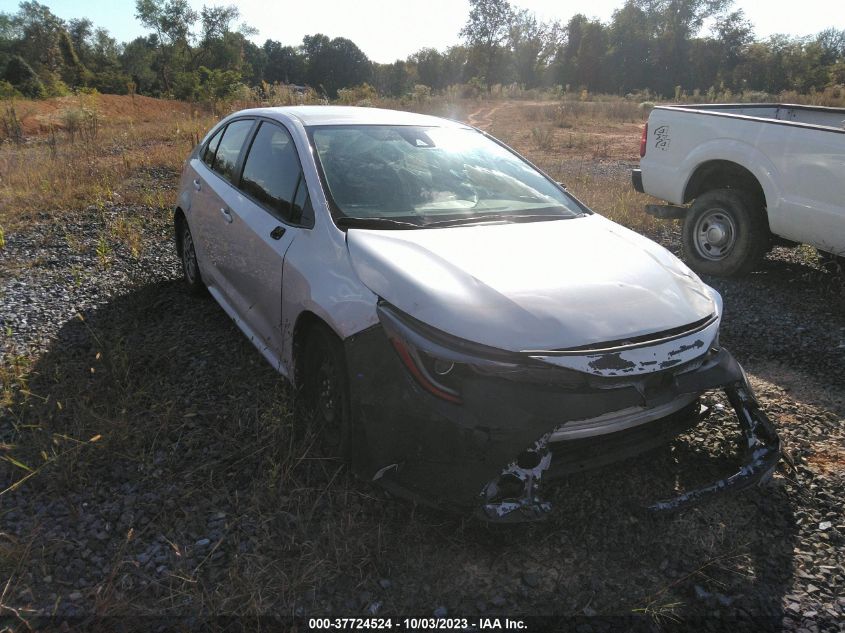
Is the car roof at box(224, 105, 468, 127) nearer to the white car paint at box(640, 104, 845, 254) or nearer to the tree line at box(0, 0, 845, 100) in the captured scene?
the white car paint at box(640, 104, 845, 254)

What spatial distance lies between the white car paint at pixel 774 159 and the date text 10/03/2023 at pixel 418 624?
421 cm

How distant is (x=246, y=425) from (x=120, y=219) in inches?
209

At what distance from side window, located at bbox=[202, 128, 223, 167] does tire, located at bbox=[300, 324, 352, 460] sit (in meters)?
2.43

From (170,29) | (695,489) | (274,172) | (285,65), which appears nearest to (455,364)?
(695,489)

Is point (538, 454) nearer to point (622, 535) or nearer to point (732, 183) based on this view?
point (622, 535)

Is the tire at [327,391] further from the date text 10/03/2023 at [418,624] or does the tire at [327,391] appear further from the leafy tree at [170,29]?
the leafy tree at [170,29]

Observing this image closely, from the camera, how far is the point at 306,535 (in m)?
2.37

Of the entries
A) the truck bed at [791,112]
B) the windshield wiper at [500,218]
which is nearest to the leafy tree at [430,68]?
the truck bed at [791,112]

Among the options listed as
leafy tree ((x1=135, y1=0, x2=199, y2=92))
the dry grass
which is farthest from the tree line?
the dry grass

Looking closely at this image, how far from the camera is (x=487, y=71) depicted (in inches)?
2366

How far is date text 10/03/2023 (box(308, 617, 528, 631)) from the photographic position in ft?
6.68

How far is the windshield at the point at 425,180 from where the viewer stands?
3.01m

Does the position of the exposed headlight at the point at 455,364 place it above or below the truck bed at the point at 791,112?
below

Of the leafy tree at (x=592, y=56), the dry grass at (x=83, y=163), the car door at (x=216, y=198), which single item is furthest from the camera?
the leafy tree at (x=592, y=56)
